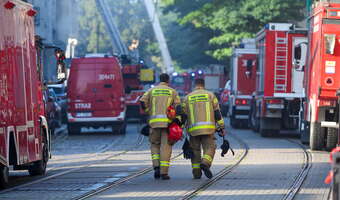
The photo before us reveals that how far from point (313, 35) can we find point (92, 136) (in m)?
10.7

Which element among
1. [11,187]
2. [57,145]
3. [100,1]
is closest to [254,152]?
[57,145]

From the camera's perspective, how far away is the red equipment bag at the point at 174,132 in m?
15.7

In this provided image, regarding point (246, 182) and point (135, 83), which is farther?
point (135, 83)

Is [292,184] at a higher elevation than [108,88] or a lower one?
lower

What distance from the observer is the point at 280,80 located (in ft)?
99.2

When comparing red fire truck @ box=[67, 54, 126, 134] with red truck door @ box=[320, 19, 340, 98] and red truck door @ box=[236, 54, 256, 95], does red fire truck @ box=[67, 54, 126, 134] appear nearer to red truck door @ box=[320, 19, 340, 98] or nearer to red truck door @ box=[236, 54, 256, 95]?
red truck door @ box=[236, 54, 256, 95]

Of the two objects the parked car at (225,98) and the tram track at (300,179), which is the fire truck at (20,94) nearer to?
the tram track at (300,179)

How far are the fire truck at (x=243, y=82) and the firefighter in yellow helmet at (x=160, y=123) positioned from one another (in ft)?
66.4

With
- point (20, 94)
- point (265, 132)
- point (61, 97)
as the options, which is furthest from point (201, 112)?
point (61, 97)

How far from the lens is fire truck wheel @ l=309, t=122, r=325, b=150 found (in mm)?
22875

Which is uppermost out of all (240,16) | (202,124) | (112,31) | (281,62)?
(240,16)

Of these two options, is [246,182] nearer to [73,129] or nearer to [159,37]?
[73,129]

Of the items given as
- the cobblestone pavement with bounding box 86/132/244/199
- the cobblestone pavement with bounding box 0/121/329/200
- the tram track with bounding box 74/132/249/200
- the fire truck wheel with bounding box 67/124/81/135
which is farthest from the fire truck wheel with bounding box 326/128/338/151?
the fire truck wheel with bounding box 67/124/81/135

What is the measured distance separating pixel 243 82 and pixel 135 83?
18.9 ft
